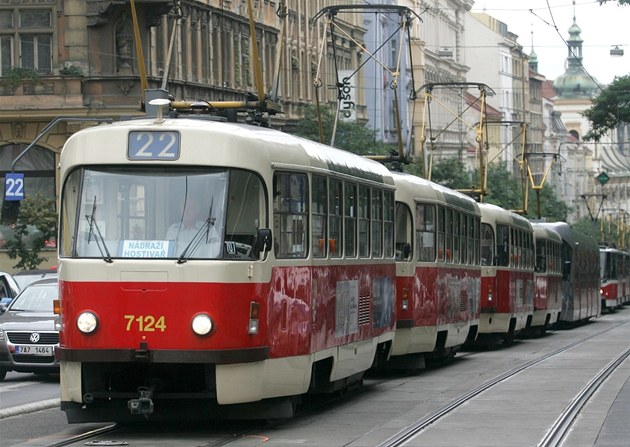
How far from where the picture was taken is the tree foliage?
1972 inches

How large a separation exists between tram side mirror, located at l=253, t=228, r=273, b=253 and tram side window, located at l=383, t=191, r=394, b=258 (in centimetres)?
540

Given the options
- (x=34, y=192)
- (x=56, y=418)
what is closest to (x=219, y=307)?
(x=56, y=418)

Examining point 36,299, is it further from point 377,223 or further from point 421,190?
point 377,223

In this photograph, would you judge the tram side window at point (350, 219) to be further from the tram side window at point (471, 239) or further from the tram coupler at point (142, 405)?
the tram side window at point (471, 239)

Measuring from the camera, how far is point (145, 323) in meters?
14.5

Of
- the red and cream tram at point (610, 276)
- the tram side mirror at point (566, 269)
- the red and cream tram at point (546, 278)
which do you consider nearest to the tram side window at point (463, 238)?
the red and cream tram at point (546, 278)

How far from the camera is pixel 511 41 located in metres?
147

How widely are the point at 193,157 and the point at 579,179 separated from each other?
18104 centimetres

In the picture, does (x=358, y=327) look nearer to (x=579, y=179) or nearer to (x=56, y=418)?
(x=56, y=418)

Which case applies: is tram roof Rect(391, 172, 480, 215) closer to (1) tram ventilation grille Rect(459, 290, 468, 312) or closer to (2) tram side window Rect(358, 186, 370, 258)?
(1) tram ventilation grille Rect(459, 290, 468, 312)

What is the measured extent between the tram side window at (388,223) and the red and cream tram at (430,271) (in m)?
2.30

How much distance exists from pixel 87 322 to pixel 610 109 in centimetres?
3788

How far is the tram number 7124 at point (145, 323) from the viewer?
47.5 feet

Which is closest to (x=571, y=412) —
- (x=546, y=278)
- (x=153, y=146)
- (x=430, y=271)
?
(x=153, y=146)
